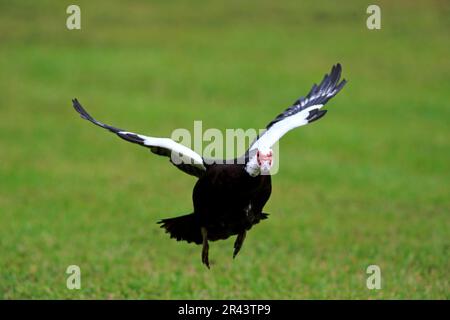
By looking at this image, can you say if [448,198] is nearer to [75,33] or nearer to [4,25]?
[75,33]

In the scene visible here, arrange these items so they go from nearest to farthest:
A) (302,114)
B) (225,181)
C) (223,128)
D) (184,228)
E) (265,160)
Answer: (265,160) → (225,181) → (184,228) → (302,114) → (223,128)

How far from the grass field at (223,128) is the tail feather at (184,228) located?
5.35 feet

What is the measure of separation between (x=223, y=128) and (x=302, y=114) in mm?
8779

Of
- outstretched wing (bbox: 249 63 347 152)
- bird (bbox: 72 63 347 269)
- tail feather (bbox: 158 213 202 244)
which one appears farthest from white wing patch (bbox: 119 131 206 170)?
tail feather (bbox: 158 213 202 244)

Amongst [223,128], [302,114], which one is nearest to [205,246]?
[302,114]

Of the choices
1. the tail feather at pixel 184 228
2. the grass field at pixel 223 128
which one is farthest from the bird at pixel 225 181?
the grass field at pixel 223 128

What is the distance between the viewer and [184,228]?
211 inches

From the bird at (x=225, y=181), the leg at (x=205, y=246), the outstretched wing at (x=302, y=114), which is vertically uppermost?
the outstretched wing at (x=302, y=114)

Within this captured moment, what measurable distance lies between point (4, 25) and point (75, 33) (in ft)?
7.26

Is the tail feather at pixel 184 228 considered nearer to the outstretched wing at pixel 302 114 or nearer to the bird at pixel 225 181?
the bird at pixel 225 181

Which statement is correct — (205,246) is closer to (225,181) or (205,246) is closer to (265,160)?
(225,181)

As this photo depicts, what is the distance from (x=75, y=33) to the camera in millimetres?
21812

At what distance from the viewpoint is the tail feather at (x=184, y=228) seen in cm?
534

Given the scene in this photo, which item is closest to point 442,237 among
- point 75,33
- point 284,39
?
point 284,39
